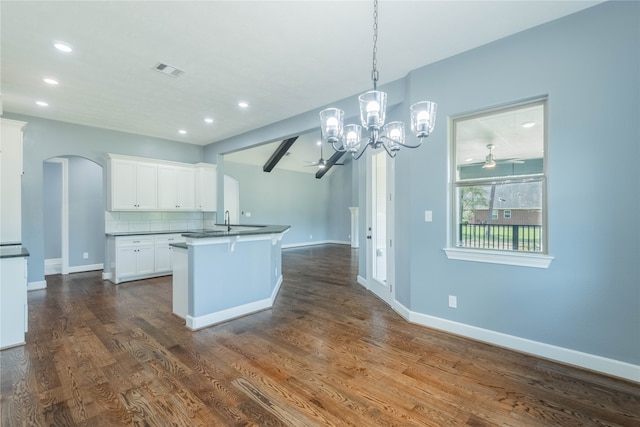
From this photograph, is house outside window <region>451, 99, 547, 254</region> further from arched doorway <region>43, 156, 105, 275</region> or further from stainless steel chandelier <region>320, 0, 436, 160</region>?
arched doorway <region>43, 156, 105, 275</region>

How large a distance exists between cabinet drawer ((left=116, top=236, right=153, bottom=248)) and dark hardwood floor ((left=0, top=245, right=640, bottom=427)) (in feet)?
5.90

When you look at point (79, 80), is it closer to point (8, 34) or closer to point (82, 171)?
point (8, 34)

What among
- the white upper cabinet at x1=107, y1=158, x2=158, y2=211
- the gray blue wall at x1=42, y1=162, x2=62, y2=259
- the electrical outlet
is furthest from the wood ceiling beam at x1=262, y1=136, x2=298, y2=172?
the electrical outlet

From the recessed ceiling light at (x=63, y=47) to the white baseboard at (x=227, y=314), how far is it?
2.98m

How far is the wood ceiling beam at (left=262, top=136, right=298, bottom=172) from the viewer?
8.74 m

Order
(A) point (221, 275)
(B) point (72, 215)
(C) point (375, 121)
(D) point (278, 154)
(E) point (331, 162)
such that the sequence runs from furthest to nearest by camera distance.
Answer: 1. (E) point (331, 162)
2. (D) point (278, 154)
3. (B) point (72, 215)
4. (A) point (221, 275)
5. (C) point (375, 121)

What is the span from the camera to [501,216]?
2.92 metres

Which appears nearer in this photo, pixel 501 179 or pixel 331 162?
pixel 501 179

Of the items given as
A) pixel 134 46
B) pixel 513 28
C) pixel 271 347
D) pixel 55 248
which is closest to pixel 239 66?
pixel 134 46

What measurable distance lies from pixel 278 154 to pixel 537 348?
8029 mm

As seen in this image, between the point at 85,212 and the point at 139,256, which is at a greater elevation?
the point at 85,212

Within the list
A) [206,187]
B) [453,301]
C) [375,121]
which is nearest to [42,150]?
[206,187]

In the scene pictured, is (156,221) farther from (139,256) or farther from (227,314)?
(227,314)

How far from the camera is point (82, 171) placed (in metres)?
6.32
